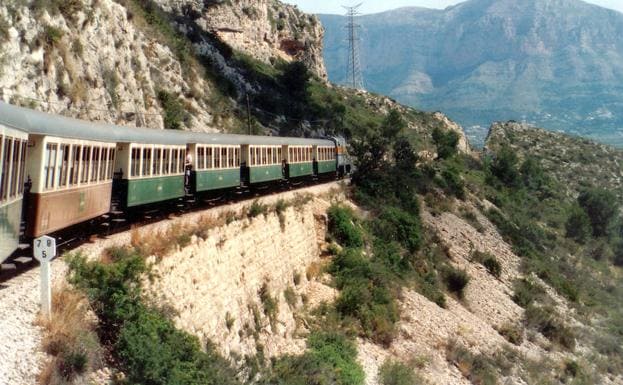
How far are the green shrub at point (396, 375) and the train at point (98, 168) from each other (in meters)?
7.65

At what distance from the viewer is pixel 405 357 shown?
77.5 feet

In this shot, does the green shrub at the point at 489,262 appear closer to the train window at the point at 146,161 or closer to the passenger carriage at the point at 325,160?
the passenger carriage at the point at 325,160

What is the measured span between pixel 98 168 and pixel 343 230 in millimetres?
14916

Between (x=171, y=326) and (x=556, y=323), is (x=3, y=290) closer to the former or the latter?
(x=171, y=326)

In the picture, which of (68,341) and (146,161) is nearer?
(68,341)

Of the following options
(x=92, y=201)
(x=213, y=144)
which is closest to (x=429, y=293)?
(x=213, y=144)

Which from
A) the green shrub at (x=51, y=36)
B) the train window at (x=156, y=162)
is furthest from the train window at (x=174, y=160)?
the green shrub at (x=51, y=36)

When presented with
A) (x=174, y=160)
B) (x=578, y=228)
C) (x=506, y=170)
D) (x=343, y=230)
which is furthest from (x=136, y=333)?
(x=506, y=170)

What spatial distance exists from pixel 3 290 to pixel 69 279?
3.44 ft

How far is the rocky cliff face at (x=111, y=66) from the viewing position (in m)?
25.4

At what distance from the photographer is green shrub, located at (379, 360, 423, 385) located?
20141 mm

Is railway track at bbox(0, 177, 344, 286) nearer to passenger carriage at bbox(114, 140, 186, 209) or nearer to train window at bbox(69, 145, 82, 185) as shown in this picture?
passenger carriage at bbox(114, 140, 186, 209)

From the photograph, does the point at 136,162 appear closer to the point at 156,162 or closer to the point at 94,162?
the point at 156,162

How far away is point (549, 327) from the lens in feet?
115
